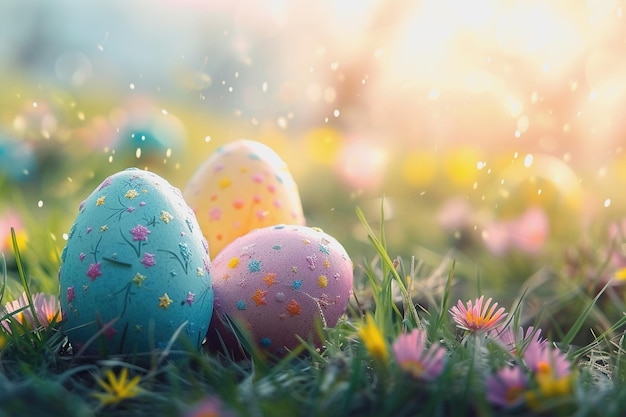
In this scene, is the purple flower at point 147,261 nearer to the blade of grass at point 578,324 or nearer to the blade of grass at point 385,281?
the blade of grass at point 385,281

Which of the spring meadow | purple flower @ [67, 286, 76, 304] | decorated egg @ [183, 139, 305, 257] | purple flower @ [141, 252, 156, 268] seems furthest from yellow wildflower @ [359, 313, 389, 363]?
decorated egg @ [183, 139, 305, 257]

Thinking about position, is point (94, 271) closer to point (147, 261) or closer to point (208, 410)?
point (147, 261)

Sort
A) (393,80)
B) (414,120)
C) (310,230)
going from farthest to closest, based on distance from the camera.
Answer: (414,120) < (393,80) < (310,230)

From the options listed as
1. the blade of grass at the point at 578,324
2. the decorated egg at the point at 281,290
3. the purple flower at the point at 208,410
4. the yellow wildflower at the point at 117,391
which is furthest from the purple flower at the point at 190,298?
the blade of grass at the point at 578,324

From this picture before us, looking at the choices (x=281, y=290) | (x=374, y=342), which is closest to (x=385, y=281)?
(x=281, y=290)

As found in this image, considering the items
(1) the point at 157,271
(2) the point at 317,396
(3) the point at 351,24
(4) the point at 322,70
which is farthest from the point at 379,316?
(3) the point at 351,24

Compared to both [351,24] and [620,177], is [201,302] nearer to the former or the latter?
[351,24]

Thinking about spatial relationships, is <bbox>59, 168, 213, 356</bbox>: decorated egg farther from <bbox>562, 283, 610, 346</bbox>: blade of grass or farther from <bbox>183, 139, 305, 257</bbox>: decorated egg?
<bbox>562, 283, 610, 346</bbox>: blade of grass
